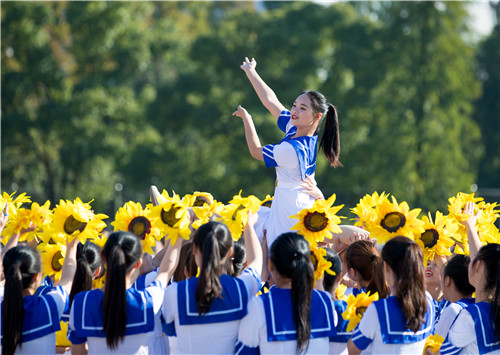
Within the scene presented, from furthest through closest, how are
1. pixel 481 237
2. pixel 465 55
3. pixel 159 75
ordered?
pixel 159 75 < pixel 465 55 < pixel 481 237

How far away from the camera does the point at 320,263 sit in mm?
4305

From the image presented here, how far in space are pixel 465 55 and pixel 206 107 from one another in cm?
832

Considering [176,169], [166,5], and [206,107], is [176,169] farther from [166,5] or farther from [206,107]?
[166,5]

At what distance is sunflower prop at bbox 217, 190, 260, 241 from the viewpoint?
450 centimetres

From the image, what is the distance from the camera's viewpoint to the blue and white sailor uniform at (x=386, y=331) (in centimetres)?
395

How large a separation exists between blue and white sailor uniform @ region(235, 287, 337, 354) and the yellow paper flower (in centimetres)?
119

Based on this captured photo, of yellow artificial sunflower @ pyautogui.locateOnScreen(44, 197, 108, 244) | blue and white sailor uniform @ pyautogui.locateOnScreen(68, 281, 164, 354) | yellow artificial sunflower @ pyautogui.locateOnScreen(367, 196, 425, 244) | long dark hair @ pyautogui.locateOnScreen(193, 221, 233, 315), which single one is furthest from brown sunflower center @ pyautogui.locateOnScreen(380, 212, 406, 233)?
yellow artificial sunflower @ pyautogui.locateOnScreen(44, 197, 108, 244)

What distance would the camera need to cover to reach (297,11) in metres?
23.2

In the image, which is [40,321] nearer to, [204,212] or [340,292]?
[204,212]

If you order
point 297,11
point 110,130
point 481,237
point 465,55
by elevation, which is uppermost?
point 297,11

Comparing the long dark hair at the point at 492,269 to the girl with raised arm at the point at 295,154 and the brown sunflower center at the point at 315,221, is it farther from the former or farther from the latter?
the girl with raised arm at the point at 295,154

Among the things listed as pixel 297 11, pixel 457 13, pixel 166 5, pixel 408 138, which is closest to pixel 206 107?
pixel 297 11

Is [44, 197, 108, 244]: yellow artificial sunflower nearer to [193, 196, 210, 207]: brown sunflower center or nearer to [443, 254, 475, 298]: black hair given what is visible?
[193, 196, 210, 207]: brown sunflower center

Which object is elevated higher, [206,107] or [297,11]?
[297,11]
